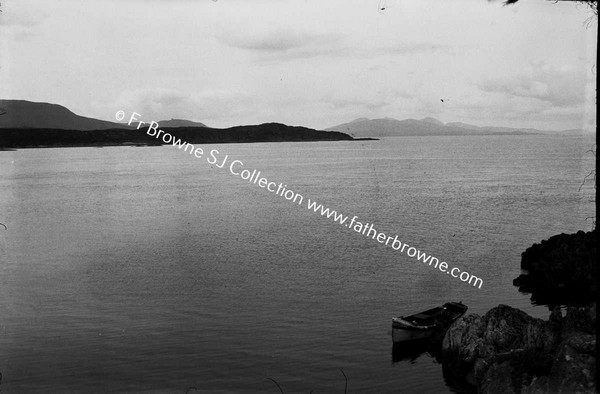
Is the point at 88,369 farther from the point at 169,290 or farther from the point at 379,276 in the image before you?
the point at 379,276

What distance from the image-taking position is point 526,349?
2114 centimetres

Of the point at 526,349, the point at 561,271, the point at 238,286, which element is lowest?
the point at 238,286

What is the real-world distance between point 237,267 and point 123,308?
10.4m

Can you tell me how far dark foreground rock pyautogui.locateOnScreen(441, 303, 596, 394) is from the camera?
54.7ft

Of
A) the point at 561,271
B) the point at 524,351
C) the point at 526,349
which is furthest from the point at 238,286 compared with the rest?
the point at 561,271

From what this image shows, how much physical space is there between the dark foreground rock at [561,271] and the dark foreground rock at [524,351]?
11.5 m

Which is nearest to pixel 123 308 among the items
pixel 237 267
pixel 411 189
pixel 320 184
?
pixel 237 267

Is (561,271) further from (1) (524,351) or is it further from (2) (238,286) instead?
(2) (238,286)

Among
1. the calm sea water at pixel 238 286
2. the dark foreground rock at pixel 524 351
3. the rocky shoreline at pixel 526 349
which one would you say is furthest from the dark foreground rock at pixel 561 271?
the dark foreground rock at pixel 524 351

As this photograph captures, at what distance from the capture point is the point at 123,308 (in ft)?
105

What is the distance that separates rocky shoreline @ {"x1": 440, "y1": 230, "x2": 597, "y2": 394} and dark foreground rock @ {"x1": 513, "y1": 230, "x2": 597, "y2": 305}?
8.0 inches

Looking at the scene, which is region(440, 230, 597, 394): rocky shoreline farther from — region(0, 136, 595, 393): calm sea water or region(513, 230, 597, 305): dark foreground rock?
region(0, 136, 595, 393): calm sea water

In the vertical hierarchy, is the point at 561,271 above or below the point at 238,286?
above

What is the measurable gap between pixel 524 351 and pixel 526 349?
0.63 metres
